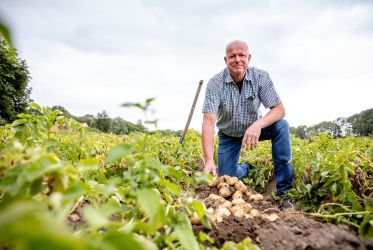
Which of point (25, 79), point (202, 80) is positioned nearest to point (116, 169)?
point (202, 80)

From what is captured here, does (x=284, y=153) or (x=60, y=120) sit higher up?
(x=60, y=120)

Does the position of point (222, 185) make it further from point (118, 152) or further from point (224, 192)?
point (118, 152)

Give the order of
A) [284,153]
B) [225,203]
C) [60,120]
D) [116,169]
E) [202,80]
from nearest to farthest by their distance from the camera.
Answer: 1. [60,120]
2. [225,203]
3. [116,169]
4. [284,153]
5. [202,80]

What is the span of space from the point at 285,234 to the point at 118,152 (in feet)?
3.15

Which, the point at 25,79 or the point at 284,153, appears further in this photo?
the point at 25,79

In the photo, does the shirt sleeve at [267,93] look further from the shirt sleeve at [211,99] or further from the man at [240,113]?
the shirt sleeve at [211,99]

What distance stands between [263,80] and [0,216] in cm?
345

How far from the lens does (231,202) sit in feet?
7.70

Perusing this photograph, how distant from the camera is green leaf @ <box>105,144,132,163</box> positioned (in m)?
1.05

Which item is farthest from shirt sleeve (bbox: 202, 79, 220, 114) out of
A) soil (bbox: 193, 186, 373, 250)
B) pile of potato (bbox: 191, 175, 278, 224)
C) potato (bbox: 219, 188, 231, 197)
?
soil (bbox: 193, 186, 373, 250)

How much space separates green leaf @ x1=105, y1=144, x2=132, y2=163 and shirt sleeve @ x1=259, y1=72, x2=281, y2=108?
2619mm

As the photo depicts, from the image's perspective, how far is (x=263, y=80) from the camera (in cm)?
357

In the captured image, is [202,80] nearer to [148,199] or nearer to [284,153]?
[284,153]

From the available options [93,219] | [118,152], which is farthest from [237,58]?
[93,219]
